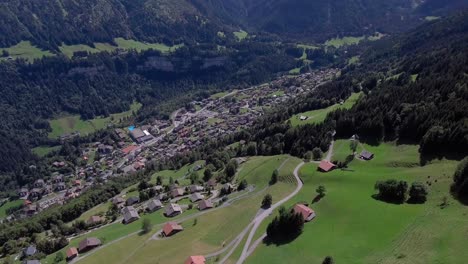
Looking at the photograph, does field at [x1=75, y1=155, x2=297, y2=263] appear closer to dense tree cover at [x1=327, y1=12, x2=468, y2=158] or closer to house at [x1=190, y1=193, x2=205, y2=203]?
house at [x1=190, y1=193, x2=205, y2=203]

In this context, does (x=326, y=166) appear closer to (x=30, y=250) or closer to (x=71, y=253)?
(x=71, y=253)

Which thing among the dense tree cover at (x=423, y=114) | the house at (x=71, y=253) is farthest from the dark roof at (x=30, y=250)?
the dense tree cover at (x=423, y=114)

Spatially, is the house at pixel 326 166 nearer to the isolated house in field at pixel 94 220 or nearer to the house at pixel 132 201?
the house at pixel 132 201

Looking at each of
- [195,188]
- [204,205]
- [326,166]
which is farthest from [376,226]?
[195,188]

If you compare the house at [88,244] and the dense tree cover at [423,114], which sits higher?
the dense tree cover at [423,114]

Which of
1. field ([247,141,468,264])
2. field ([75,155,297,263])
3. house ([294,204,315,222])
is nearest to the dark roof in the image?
field ([75,155,297,263])

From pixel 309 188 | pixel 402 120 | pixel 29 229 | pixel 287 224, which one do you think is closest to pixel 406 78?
pixel 402 120
